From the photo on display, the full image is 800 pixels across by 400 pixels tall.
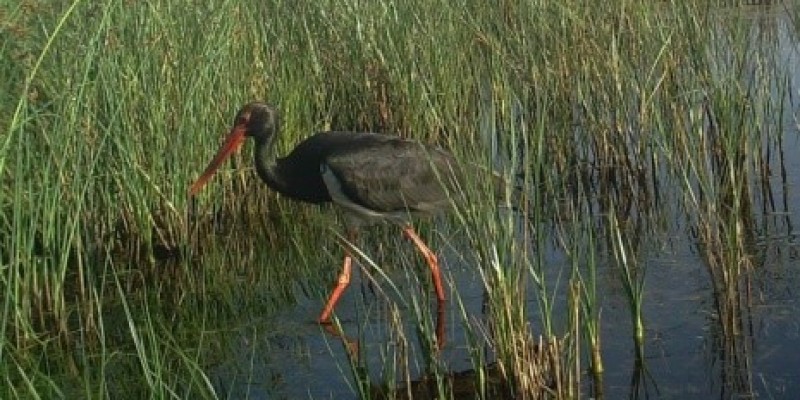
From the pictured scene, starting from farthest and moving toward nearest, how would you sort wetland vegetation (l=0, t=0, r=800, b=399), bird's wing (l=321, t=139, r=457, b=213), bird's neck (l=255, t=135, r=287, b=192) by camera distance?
bird's neck (l=255, t=135, r=287, b=192), bird's wing (l=321, t=139, r=457, b=213), wetland vegetation (l=0, t=0, r=800, b=399)

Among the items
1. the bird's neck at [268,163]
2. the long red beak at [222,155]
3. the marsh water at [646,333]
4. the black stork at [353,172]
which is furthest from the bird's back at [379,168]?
the marsh water at [646,333]

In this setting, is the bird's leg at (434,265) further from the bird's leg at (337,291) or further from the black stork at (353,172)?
the bird's leg at (337,291)

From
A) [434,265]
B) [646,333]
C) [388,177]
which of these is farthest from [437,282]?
[646,333]

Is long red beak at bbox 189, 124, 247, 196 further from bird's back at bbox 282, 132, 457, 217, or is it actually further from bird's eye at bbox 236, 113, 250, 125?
bird's back at bbox 282, 132, 457, 217

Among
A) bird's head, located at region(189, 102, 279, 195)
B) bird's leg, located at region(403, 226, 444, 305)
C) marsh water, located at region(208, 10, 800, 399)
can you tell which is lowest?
marsh water, located at region(208, 10, 800, 399)

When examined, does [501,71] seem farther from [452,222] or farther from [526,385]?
[526,385]

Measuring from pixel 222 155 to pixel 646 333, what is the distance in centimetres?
227

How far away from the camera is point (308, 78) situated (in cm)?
727

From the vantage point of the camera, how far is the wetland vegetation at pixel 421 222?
4.12 metres

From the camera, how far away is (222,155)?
579cm

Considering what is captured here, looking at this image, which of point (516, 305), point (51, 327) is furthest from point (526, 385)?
point (51, 327)

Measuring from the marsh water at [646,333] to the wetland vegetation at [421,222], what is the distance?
0.6 inches

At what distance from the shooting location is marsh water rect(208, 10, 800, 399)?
4.18 m

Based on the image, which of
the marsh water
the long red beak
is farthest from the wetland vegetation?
the long red beak
